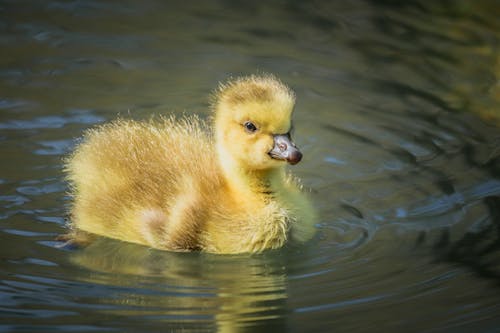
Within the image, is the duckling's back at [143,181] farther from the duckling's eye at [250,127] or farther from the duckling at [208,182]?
the duckling's eye at [250,127]

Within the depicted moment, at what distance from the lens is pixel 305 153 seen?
559 cm

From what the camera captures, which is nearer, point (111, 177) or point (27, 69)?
point (111, 177)

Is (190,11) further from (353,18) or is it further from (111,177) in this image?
(111,177)

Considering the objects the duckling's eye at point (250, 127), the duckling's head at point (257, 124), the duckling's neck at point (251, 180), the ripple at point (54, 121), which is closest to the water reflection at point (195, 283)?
the duckling's neck at point (251, 180)

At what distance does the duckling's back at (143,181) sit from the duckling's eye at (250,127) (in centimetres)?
32

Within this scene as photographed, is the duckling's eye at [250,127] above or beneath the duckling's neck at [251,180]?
above

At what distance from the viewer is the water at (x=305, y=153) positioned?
376 cm

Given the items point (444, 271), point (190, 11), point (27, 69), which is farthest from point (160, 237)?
point (190, 11)

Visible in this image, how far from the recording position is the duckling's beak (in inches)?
164

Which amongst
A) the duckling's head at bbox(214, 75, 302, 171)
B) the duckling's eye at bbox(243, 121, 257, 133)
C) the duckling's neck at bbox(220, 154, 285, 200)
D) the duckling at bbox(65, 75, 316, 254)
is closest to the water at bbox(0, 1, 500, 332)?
the duckling at bbox(65, 75, 316, 254)

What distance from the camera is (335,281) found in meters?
3.97

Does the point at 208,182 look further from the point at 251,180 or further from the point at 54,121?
the point at 54,121

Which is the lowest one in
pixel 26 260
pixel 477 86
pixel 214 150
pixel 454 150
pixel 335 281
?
pixel 335 281

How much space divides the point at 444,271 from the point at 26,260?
6.00ft
